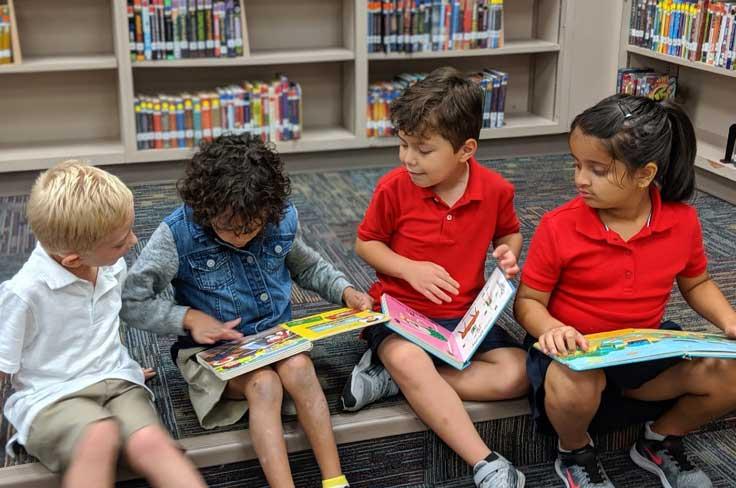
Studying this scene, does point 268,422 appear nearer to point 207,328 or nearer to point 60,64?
point 207,328

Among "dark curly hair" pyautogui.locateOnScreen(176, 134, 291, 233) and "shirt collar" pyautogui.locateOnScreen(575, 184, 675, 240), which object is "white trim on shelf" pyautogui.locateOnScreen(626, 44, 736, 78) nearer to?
"shirt collar" pyautogui.locateOnScreen(575, 184, 675, 240)

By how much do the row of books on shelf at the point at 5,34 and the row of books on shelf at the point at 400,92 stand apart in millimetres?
1543

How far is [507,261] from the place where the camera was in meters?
1.81

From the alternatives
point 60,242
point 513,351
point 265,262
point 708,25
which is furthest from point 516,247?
point 708,25

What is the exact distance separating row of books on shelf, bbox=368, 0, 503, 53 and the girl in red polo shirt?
2.29 m

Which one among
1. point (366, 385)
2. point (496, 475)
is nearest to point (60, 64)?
point (366, 385)

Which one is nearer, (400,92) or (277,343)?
(277,343)

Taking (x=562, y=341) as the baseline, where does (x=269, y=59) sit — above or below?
above

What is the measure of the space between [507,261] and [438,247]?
0.19 metres

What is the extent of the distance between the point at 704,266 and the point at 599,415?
1.26 feet

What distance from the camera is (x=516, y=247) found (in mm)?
1993

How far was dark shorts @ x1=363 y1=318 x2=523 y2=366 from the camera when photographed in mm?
1901

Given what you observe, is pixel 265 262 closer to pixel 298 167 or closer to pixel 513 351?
pixel 513 351

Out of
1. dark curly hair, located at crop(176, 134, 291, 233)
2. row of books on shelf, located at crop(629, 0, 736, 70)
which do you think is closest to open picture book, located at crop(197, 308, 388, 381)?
dark curly hair, located at crop(176, 134, 291, 233)
